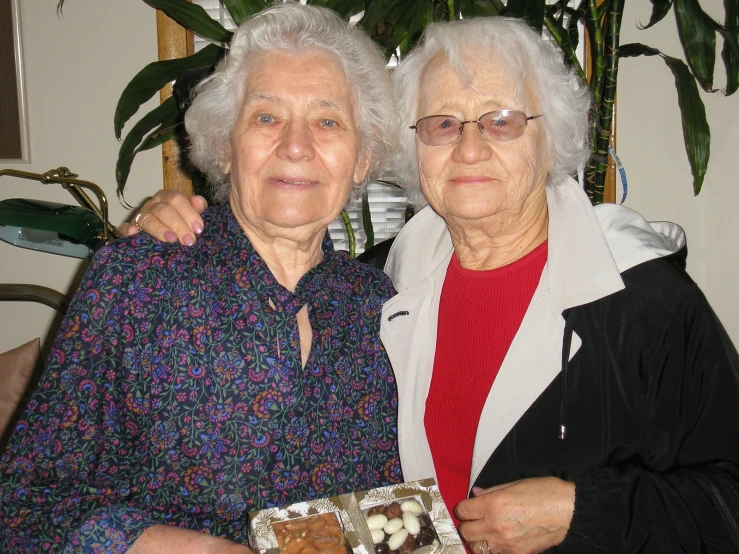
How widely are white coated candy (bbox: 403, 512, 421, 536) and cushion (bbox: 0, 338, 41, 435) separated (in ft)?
5.39

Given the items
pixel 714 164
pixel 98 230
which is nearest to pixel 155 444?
pixel 98 230

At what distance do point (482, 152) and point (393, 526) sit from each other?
0.80 metres

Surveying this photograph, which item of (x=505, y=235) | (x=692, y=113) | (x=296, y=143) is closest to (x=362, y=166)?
(x=296, y=143)

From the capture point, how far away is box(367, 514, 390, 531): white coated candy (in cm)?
87

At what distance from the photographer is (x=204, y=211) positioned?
135 cm

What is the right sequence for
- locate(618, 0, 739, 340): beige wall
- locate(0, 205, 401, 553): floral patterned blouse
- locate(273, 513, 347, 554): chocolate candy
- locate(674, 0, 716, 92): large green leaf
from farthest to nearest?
locate(618, 0, 739, 340): beige wall
locate(674, 0, 716, 92): large green leaf
locate(0, 205, 401, 553): floral patterned blouse
locate(273, 513, 347, 554): chocolate candy

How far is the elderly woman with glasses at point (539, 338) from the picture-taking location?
3.65ft

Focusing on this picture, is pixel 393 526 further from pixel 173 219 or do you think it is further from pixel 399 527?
pixel 173 219

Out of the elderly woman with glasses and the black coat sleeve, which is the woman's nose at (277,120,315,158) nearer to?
the elderly woman with glasses

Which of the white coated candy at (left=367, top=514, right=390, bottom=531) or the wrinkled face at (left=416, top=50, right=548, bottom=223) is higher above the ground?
the wrinkled face at (left=416, top=50, right=548, bottom=223)

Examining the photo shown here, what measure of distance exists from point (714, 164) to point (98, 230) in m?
2.42

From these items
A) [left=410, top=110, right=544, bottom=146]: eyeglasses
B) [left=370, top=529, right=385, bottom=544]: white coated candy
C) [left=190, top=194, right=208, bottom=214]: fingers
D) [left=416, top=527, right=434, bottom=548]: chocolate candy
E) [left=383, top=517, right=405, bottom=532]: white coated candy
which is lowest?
[left=416, top=527, right=434, bottom=548]: chocolate candy

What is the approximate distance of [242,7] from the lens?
5.56 feet

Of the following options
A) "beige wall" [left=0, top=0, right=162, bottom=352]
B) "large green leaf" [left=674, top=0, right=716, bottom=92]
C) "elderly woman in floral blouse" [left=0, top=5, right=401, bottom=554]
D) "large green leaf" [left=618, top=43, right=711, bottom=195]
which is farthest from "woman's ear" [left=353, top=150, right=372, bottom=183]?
"beige wall" [left=0, top=0, right=162, bottom=352]
